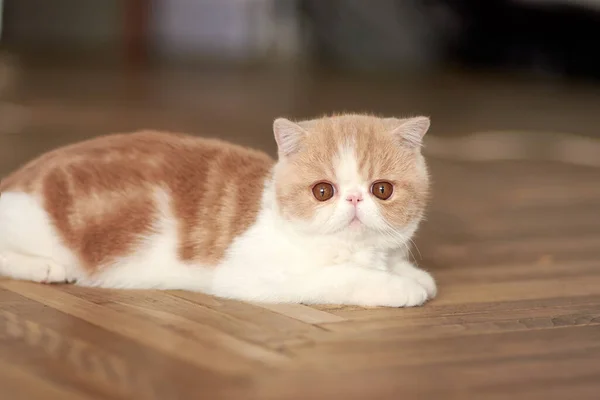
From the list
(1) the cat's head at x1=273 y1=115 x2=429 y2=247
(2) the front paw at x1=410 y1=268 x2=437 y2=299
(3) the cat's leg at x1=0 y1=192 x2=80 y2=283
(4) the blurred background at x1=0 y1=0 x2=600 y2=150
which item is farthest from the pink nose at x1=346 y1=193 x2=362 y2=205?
(4) the blurred background at x1=0 y1=0 x2=600 y2=150

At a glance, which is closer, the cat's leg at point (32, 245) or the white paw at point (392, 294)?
the white paw at point (392, 294)

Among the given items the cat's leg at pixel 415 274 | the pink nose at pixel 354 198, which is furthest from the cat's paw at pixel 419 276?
the pink nose at pixel 354 198

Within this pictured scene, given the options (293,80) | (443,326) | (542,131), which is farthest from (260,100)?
(443,326)

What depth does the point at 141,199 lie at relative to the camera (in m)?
1.83

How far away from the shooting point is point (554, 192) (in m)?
3.17

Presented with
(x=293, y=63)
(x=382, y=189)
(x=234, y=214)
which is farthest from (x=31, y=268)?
(x=293, y=63)

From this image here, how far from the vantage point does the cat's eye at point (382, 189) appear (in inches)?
66.9

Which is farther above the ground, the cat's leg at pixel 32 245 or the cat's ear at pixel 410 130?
the cat's ear at pixel 410 130

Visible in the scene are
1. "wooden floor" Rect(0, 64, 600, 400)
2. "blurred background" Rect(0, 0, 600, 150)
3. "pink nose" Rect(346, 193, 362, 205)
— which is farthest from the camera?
"blurred background" Rect(0, 0, 600, 150)

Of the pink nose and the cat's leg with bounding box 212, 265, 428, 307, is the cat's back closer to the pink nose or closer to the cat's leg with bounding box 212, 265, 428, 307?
the cat's leg with bounding box 212, 265, 428, 307

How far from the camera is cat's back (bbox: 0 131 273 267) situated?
5.97ft

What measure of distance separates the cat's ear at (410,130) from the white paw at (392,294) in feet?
0.87

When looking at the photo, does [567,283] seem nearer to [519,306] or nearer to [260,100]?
[519,306]

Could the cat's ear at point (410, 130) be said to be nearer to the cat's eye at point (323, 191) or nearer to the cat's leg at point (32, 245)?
the cat's eye at point (323, 191)
